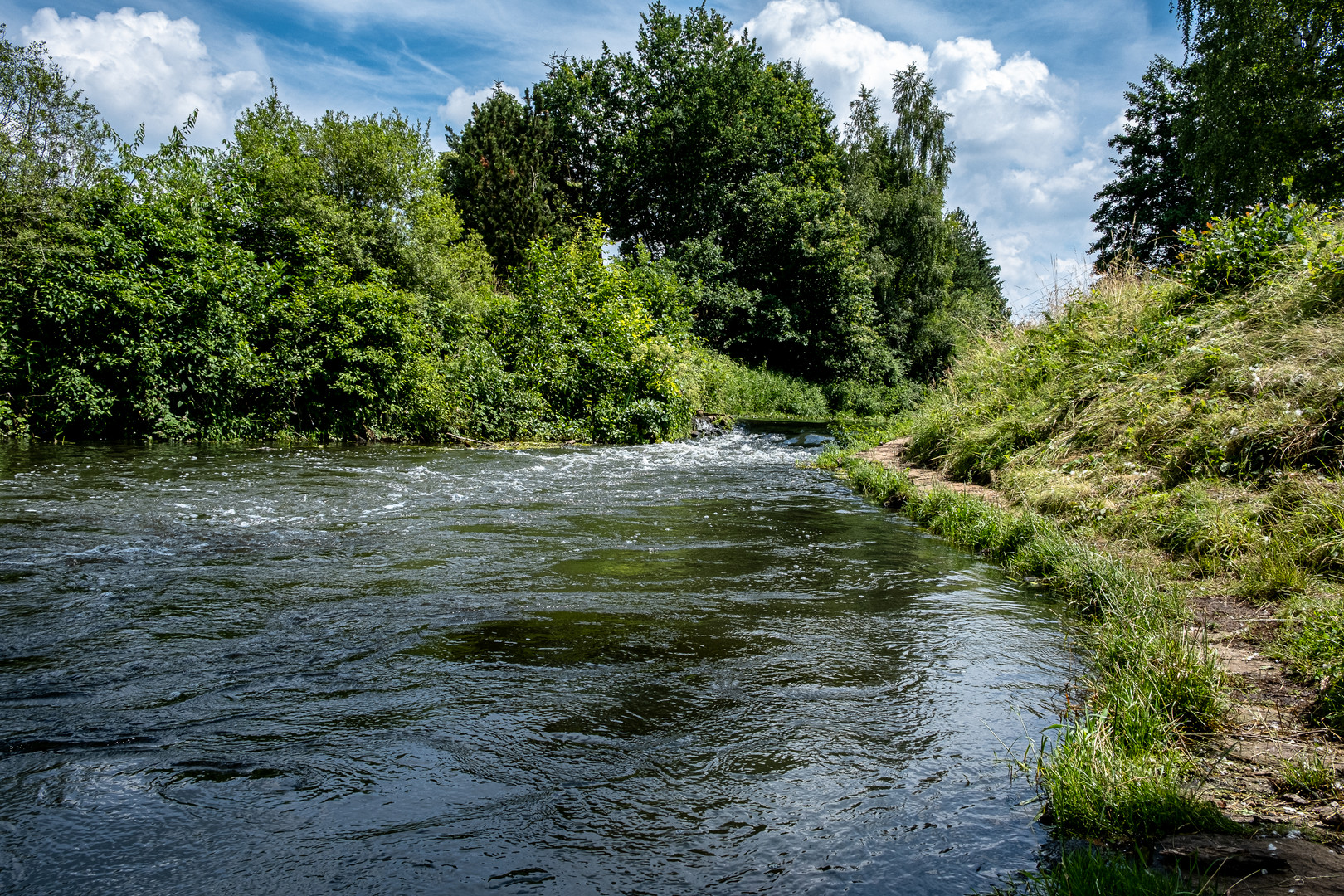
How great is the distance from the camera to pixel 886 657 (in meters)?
4.73

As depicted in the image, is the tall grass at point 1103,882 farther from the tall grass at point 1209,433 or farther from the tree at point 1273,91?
the tree at point 1273,91

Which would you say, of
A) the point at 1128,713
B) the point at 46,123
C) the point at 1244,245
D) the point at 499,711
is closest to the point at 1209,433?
the point at 1244,245

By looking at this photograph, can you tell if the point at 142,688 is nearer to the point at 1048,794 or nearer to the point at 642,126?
the point at 1048,794

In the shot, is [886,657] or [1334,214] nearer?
[886,657]

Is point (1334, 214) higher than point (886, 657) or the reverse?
higher

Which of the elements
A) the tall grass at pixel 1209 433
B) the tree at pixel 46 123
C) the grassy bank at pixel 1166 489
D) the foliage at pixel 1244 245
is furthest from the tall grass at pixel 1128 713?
the tree at pixel 46 123

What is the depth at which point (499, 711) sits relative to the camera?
3760 mm

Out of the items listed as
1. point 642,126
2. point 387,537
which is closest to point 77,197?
point 387,537

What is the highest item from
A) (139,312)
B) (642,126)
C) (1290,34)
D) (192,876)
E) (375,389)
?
(642,126)

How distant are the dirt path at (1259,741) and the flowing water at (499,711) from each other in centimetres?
79

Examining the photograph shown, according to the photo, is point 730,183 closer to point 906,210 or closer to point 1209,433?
point 906,210

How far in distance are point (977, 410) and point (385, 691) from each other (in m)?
12.3

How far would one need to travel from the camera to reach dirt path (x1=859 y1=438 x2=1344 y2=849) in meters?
2.78

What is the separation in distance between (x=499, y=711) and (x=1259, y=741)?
3.51m
